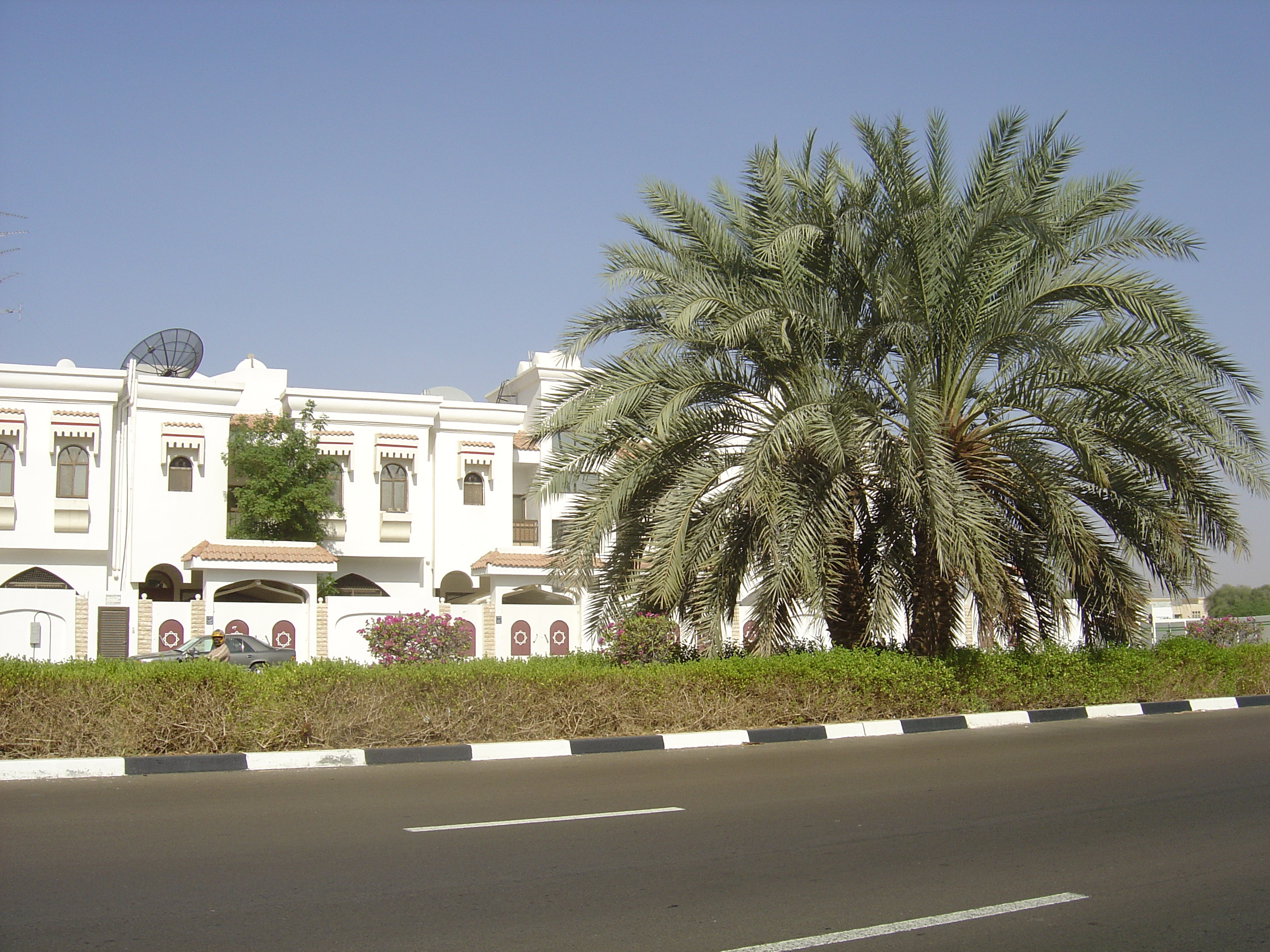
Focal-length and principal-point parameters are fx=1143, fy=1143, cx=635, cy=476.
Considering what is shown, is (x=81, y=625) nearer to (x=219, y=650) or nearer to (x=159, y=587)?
(x=159, y=587)

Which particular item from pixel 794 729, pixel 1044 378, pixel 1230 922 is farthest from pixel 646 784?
pixel 1044 378

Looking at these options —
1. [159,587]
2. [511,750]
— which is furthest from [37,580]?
[511,750]

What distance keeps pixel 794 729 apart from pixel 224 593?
72.2ft

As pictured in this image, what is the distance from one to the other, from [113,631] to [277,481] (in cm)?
716

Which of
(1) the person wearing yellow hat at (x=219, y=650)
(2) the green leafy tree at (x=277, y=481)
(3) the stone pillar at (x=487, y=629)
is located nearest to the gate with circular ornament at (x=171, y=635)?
(2) the green leafy tree at (x=277, y=481)

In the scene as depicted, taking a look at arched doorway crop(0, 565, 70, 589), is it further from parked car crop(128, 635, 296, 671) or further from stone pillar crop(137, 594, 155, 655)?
parked car crop(128, 635, 296, 671)

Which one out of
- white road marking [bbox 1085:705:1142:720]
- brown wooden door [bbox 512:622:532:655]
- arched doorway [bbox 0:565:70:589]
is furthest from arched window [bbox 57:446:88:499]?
white road marking [bbox 1085:705:1142:720]

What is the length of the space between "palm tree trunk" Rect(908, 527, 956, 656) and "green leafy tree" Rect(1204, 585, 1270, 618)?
53.9 meters

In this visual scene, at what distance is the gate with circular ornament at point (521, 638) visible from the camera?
30.1 metres

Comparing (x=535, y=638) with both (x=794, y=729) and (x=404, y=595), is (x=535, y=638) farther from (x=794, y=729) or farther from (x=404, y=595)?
(x=794, y=729)

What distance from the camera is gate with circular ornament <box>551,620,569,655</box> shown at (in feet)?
101

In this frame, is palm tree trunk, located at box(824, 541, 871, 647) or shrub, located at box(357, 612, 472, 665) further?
shrub, located at box(357, 612, 472, 665)

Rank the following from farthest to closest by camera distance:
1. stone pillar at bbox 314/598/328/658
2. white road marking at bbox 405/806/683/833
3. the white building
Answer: stone pillar at bbox 314/598/328/658
the white building
white road marking at bbox 405/806/683/833

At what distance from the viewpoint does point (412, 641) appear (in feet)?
49.4
